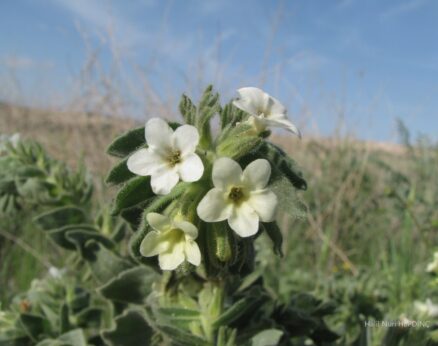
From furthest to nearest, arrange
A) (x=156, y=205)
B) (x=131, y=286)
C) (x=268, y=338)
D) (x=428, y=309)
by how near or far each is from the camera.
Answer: (x=428, y=309) → (x=131, y=286) → (x=268, y=338) → (x=156, y=205)

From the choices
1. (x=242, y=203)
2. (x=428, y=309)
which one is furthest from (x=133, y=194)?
(x=428, y=309)

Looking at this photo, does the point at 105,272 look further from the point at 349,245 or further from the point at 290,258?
the point at 349,245

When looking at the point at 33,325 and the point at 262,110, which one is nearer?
the point at 262,110

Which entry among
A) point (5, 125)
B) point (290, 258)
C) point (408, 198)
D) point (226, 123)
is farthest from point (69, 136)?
point (226, 123)

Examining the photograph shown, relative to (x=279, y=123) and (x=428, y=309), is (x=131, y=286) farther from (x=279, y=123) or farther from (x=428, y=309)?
(x=428, y=309)

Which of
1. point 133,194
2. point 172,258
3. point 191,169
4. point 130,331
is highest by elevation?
point 191,169

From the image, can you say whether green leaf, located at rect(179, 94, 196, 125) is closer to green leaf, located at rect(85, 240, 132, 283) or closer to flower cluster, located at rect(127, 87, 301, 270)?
flower cluster, located at rect(127, 87, 301, 270)

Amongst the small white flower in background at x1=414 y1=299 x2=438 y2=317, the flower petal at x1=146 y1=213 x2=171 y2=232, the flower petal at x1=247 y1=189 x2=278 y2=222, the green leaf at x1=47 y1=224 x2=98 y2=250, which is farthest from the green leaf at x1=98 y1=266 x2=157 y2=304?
the small white flower in background at x1=414 y1=299 x2=438 y2=317
